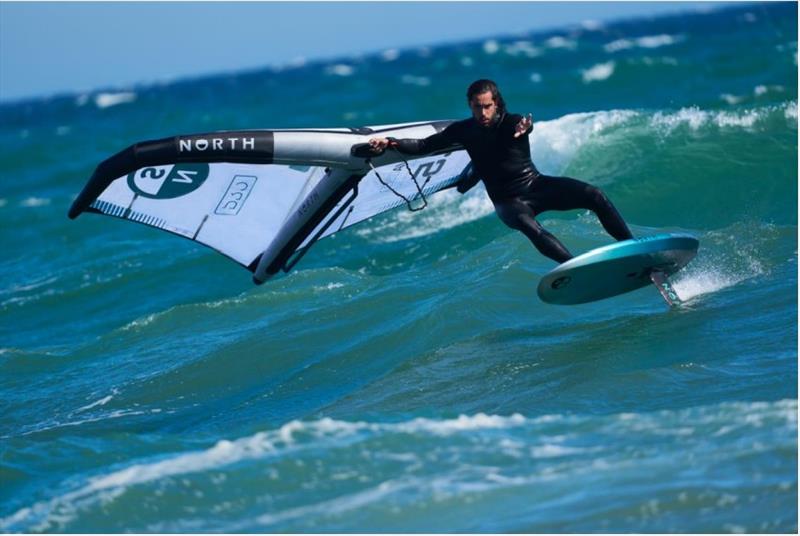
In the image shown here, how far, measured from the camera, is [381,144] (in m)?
7.83

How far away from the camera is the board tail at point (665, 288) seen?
779cm

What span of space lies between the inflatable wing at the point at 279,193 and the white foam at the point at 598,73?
27633 millimetres

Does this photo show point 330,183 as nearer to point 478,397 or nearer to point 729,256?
point 478,397

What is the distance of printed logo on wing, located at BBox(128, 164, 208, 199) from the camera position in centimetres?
861

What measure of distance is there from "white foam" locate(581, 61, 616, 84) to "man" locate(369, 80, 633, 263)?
29064 mm

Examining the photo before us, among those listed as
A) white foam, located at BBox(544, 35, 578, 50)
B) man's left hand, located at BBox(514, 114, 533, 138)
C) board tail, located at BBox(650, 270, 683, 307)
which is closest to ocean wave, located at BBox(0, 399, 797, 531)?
man's left hand, located at BBox(514, 114, 533, 138)

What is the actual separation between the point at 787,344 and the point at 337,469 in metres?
2.90

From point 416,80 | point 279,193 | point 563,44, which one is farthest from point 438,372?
point 563,44

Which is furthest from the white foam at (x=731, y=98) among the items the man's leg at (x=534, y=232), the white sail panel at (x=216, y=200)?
the man's leg at (x=534, y=232)

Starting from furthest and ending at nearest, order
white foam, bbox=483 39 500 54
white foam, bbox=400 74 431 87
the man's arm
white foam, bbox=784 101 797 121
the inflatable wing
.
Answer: white foam, bbox=483 39 500 54 < white foam, bbox=400 74 431 87 < white foam, bbox=784 101 797 121 < the inflatable wing < the man's arm

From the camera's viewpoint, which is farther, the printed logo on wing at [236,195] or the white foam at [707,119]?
the white foam at [707,119]

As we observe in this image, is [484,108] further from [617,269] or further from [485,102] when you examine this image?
[617,269]

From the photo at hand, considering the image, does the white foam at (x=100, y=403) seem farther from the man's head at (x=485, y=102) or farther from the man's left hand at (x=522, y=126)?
the man's left hand at (x=522, y=126)

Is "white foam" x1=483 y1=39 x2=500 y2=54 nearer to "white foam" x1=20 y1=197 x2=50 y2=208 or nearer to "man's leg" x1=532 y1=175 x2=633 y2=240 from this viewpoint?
"white foam" x1=20 y1=197 x2=50 y2=208
